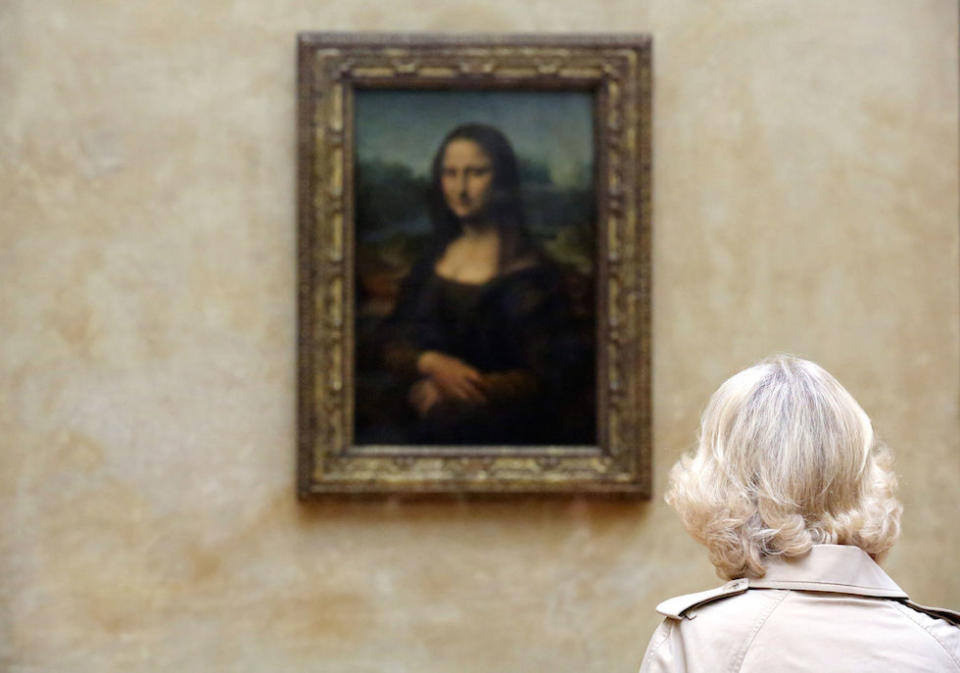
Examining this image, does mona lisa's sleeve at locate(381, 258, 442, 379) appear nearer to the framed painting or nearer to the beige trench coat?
the framed painting

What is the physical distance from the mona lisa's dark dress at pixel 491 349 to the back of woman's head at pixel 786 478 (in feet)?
11.6

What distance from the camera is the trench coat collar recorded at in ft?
9.55

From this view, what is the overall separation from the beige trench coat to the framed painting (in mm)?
3604

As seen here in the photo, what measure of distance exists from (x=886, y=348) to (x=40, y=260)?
14.3 feet

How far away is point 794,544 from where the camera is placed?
293cm

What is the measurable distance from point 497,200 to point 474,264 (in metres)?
0.35

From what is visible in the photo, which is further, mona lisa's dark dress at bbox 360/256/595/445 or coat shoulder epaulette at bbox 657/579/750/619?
mona lisa's dark dress at bbox 360/256/595/445

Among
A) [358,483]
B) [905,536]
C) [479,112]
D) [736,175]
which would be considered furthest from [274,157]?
[905,536]

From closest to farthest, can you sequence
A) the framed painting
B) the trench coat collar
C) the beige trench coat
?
the beige trench coat < the trench coat collar < the framed painting

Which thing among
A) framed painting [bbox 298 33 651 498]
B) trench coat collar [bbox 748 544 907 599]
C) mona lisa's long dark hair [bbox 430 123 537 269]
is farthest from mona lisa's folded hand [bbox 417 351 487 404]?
trench coat collar [bbox 748 544 907 599]

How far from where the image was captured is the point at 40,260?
663 centimetres

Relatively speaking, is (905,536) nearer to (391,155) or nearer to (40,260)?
(391,155)

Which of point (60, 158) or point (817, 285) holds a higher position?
point (60, 158)

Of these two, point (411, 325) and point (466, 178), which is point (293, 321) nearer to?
point (411, 325)
